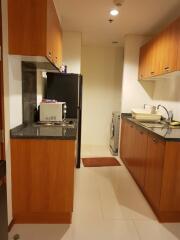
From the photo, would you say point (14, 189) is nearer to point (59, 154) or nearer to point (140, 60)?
point (59, 154)

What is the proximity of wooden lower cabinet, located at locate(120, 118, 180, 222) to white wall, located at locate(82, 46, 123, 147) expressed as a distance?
2340 millimetres

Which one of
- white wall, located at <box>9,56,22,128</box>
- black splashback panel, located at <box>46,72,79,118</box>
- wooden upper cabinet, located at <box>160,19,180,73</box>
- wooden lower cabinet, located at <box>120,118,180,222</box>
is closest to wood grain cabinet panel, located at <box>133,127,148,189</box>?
wooden lower cabinet, located at <box>120,118,180,222</box>

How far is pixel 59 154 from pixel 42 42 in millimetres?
1033

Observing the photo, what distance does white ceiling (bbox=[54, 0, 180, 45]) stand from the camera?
2.66 m

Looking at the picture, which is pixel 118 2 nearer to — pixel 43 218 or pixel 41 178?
pixel 41 178

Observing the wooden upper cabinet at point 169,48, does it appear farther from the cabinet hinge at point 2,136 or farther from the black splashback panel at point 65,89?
the cabinet hinge at point 2,136

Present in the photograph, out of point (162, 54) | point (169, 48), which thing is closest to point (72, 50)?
point (162, 54)

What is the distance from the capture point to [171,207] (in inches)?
83.1

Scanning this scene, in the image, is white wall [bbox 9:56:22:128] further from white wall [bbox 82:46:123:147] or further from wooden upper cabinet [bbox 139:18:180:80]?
white wall [bbox 82:46:123:147]

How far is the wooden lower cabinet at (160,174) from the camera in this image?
203 cm

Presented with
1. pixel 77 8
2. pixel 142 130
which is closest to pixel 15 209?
pixel 142 130

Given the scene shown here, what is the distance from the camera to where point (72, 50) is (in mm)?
4008

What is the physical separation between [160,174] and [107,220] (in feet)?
2.42

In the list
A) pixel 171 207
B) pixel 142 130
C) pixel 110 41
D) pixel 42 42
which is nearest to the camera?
pixel 42 42
